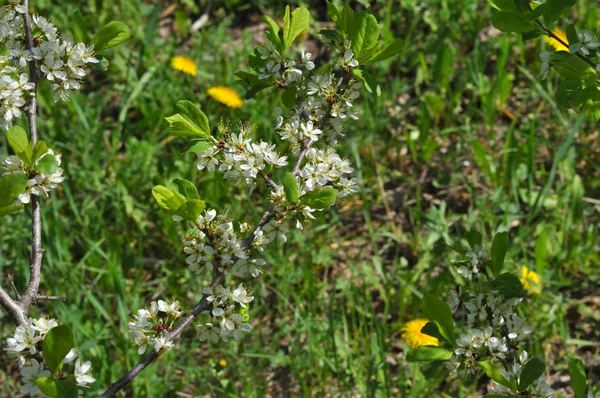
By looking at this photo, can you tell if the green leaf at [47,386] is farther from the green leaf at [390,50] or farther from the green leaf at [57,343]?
the green leaf at [390,50]

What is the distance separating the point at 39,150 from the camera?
1339 mm

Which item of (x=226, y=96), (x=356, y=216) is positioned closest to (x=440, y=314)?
(x=356, y=216)

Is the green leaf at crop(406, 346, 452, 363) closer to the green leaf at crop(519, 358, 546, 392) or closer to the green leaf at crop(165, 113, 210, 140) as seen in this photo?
the green leaf at crop(519, 358, 546, 392)

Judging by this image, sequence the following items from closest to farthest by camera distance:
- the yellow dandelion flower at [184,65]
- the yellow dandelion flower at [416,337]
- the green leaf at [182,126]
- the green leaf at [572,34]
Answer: the green leaf at [182,126] < the green leaf at [572,34] < the yellow dandelion flower at [416,337] < the yellow dandelion flower at [184,65]

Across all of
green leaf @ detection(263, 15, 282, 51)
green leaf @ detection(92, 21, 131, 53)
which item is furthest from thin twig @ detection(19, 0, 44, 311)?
green leaf @ detection(263, 15, 282, 51)

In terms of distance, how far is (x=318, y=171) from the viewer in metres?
1.47

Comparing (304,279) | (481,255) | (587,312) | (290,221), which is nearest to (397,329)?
(304,279)

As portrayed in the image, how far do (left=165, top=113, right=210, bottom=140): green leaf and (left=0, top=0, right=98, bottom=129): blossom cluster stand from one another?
230 millimetres

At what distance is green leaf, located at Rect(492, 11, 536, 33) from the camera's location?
4.92 feet

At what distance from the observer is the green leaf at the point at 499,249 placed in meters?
1.59

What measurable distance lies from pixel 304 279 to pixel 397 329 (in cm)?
42

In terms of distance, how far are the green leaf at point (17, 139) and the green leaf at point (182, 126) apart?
26 cm

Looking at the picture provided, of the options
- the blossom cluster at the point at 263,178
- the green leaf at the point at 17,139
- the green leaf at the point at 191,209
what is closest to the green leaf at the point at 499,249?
the blossom cluster at the point at 263,178

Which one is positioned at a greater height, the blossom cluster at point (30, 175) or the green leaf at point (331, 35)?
the green leaf at point (331, 35)
